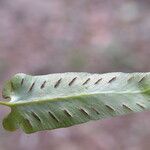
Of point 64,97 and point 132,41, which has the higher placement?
point 64,97

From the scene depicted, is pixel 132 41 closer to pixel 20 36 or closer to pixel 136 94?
pixel 20 36

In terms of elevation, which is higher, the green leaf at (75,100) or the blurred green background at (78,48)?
the green leaf at (75,100)

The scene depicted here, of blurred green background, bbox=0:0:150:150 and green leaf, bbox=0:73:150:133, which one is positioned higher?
green leaf, bbox=0:73:150:133

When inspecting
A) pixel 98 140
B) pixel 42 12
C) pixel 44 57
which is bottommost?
pixel 98 140

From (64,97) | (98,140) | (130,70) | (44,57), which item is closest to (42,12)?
(44,57)

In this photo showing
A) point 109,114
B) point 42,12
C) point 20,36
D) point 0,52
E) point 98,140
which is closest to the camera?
point 109,114
